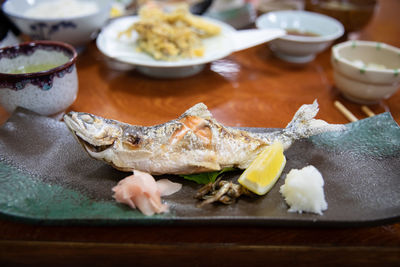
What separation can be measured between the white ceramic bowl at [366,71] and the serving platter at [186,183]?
48cm

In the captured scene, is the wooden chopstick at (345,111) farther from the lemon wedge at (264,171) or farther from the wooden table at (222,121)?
the lemon wedge at (264,171)

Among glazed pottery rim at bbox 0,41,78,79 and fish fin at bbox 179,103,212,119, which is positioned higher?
glazed pottery rim at bbox 0,41,78,79

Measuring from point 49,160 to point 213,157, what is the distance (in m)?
0.86

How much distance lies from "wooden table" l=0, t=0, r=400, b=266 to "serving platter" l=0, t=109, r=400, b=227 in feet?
0.29

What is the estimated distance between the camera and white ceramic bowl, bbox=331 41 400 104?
7.43 feet

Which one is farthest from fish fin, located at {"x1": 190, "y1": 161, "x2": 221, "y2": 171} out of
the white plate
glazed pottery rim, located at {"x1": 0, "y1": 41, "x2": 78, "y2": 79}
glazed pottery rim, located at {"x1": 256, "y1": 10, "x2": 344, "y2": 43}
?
glazed pottery rim, located at {"x1": 256, "y1": 10, "x2": 344, "y2": 43}

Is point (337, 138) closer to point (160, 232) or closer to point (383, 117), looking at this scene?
point (383, 117)

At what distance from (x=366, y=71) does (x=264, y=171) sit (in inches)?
51.8

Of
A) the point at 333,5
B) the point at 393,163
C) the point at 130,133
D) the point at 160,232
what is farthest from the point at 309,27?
the point at 160,232

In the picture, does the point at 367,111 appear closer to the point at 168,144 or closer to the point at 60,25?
the point at 168,144

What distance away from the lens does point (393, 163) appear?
1.67m

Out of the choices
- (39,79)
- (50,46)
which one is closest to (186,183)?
(39,79)

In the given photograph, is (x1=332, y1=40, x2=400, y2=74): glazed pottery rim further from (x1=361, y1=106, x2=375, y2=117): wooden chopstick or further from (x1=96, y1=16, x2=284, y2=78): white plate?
(x1=96, y1=16, x2=284, y2=78): white plate

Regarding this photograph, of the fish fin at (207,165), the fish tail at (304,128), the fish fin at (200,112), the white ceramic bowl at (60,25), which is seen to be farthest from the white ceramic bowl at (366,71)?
the white ceramic bowl at (60,25)
